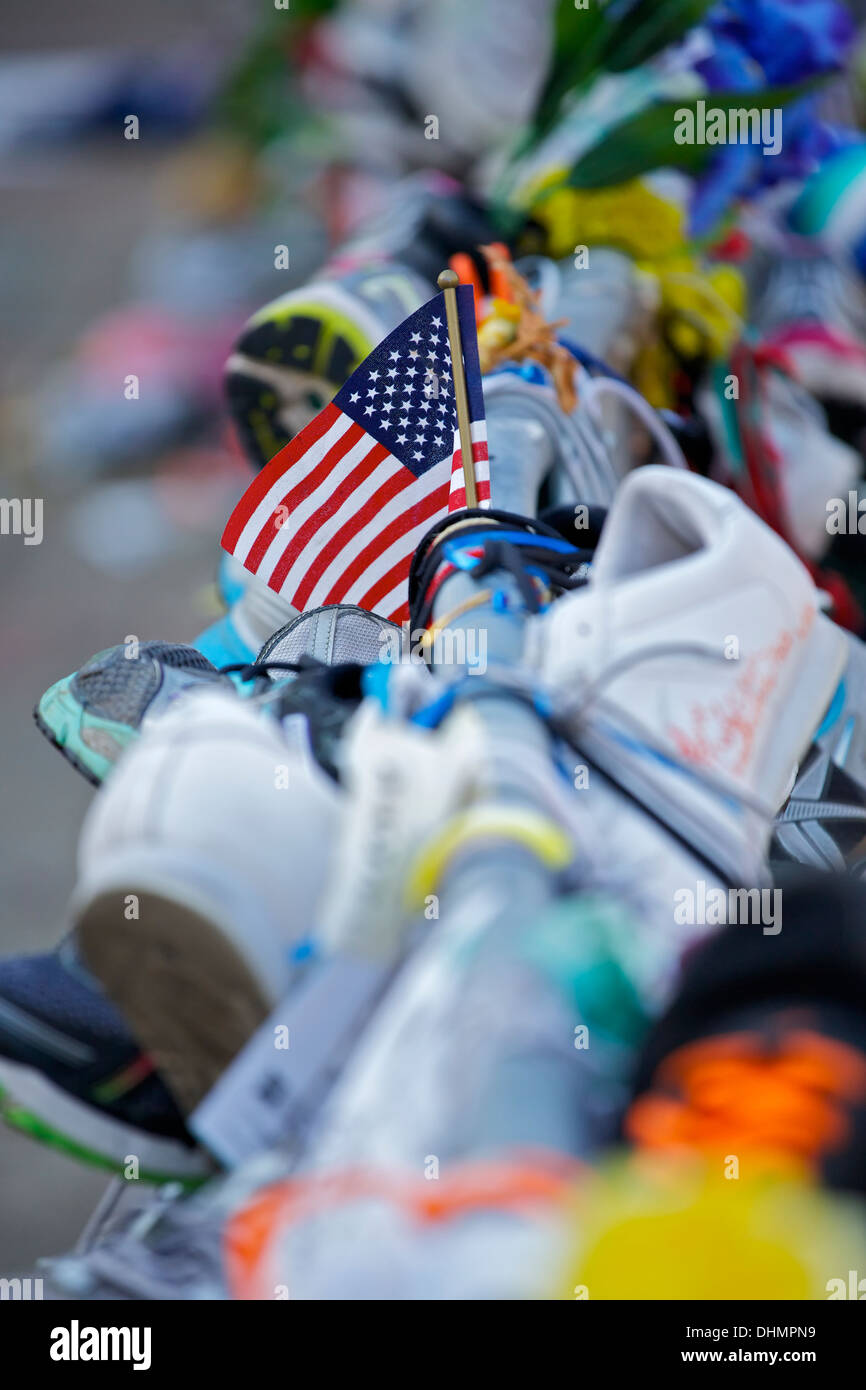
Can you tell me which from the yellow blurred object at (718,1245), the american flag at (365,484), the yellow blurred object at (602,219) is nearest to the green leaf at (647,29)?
the yellow blurred object at (602,219)

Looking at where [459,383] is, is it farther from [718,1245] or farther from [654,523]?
[718,1245]

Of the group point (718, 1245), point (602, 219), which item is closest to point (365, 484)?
point (718, 1245)

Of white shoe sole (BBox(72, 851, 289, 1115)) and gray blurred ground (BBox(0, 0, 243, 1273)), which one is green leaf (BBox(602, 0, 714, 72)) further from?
white shoe sole (BBox(72, 851, 289, 1115))

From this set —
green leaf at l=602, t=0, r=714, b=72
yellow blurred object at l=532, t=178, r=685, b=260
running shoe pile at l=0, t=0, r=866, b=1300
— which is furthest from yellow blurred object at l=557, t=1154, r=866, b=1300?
green leaf at l=602, t=0, r=714, b=72

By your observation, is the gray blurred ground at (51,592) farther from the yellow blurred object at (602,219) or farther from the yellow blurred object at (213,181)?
the yellow blurred object at (602,219)

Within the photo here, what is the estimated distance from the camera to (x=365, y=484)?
1.10 m

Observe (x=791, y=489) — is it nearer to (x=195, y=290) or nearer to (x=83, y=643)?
(x=83, y=643)

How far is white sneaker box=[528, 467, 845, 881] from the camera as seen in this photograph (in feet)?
2.70

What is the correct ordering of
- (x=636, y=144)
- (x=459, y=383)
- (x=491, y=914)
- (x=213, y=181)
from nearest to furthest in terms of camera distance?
(x=491, y=914) → (x=459, y=383) → (x=636, y=144) → (x=213, y=181)

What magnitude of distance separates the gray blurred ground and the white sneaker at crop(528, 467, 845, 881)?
4.14 feet

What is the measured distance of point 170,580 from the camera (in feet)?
11.3

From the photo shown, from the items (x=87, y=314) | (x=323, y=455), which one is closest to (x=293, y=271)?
(x=87, y=314)

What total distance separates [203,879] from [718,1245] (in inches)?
10.3

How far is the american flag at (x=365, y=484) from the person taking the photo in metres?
A: 1.07
